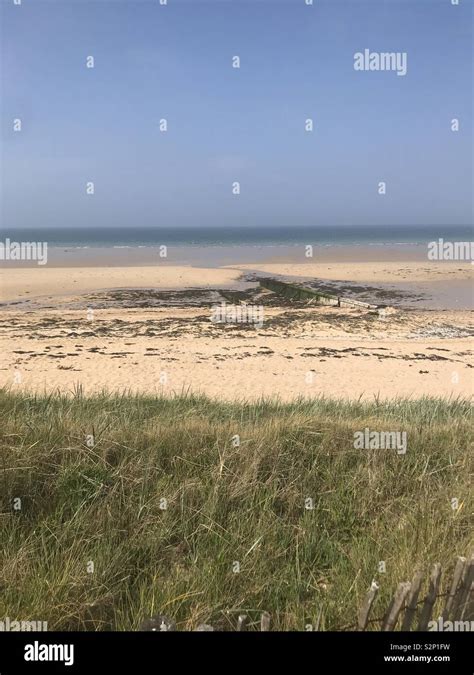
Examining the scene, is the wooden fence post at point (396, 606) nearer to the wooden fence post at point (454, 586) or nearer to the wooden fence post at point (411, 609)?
the wooden fence post at point (411, 609)

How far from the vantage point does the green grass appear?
3.19 metres

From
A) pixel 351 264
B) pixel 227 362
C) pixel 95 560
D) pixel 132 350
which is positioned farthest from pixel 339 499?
pixel 351 264

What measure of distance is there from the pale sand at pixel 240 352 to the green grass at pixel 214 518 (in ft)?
13.0

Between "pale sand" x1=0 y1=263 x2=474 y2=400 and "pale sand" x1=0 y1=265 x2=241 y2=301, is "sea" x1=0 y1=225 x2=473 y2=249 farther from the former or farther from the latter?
"pale sand" x1=0 y1=263 x2=474 y2=400

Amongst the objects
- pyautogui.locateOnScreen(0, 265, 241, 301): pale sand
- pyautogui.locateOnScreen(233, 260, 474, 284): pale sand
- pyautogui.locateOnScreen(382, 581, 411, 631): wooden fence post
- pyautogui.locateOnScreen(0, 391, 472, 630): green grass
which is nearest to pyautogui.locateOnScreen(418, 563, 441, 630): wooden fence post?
pyautogui.locateOnScreen(382, 581, 411, 631): wooden fence post

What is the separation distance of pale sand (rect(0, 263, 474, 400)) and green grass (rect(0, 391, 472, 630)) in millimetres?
3964

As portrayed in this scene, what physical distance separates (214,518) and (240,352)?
10883 mm

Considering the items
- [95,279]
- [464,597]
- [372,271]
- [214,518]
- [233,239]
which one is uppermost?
[233,239]

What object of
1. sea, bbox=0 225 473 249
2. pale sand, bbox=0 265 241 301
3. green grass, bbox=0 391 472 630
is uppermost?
sea, bbox=0 225 473 249

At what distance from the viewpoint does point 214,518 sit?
4.09m

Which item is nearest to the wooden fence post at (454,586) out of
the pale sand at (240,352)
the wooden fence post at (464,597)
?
the wooden fence post at (464,597)
